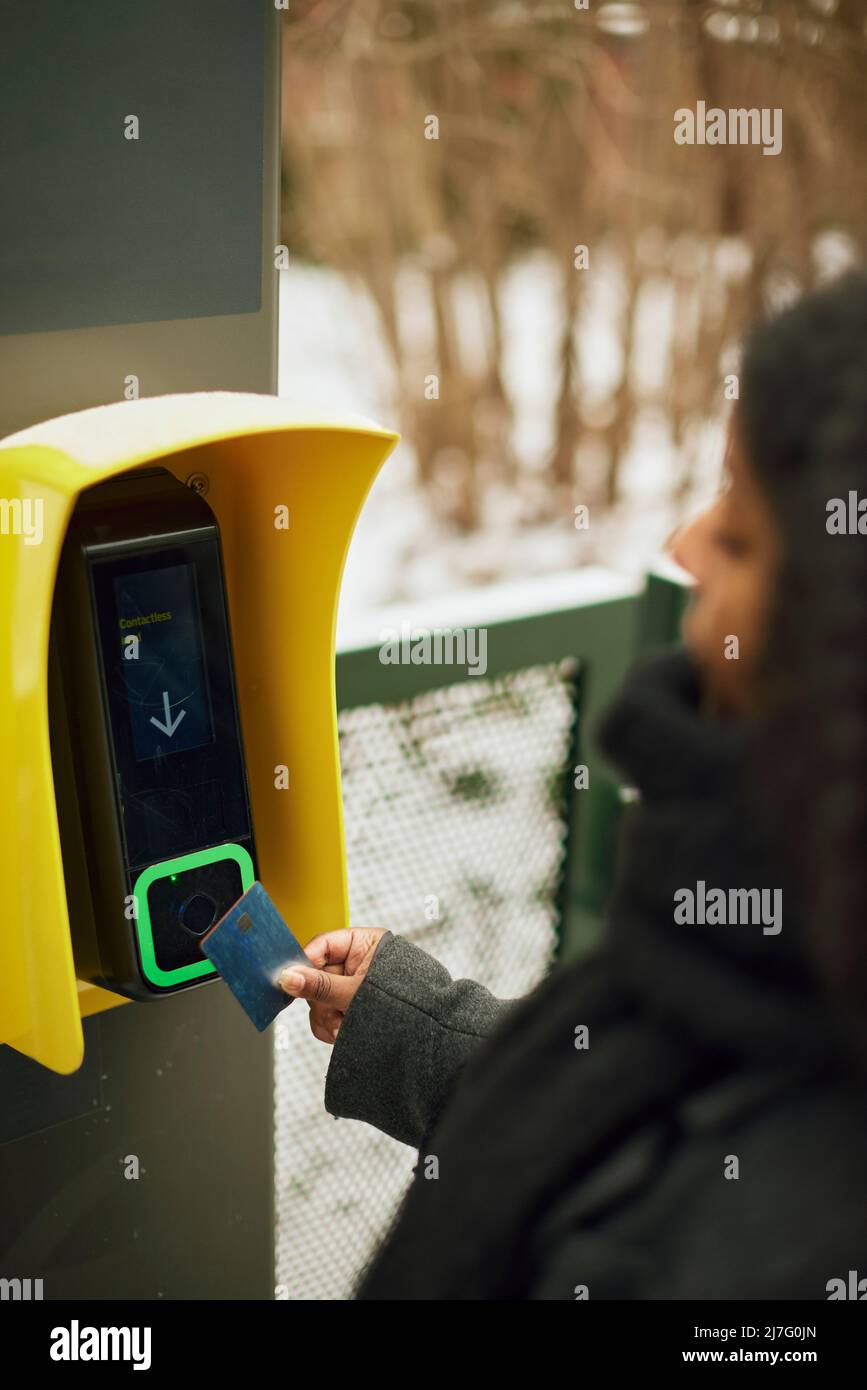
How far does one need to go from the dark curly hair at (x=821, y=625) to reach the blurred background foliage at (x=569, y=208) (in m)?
4.14

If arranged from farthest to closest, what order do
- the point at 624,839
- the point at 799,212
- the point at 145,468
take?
the point at 799,212 → the point at 145,468 → the point at 624,839

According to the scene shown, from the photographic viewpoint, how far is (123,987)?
1332 mm

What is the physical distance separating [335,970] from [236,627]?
382 mm

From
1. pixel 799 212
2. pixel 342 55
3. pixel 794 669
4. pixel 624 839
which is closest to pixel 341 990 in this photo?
pixel 624 839

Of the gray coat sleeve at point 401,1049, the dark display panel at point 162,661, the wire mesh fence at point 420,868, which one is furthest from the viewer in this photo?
the wire mesh fence at point 420,868

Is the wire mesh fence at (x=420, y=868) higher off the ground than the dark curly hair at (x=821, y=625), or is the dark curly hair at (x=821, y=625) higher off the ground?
the dark curly hair at (x=821, y=625)

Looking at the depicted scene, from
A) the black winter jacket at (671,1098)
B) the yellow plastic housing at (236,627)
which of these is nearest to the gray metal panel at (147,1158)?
the yellow plastic housing at (236,627)

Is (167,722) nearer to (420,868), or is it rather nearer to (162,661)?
(162,661)

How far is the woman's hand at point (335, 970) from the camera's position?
1.38m

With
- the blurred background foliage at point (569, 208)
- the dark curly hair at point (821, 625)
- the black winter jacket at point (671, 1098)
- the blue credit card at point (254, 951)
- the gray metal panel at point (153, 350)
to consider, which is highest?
the blurred background foliage at point (569, 208)

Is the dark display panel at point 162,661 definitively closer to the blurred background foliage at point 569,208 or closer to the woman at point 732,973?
the woman at point 732,973

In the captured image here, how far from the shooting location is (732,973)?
2.52 feet

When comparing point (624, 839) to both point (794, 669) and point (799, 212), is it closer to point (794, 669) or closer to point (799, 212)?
point (794, 669)
